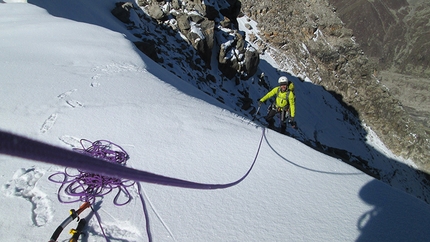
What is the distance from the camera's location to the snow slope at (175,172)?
2225 millimetres

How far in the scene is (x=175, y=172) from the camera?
287 centimetres

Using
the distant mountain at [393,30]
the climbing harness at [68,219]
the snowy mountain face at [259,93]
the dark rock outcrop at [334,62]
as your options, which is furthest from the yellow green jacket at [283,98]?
the distant mountain at [393,30]

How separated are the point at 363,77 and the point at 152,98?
44.6 meters

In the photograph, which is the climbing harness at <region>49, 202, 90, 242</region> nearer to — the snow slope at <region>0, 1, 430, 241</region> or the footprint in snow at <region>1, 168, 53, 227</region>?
the snow slope at <region>0, 1, 430, 241</region>

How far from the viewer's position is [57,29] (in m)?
7.03

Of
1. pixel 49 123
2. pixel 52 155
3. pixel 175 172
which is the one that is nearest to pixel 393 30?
pixel 175 172

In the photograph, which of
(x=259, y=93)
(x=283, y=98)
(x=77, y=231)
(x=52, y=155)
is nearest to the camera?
(x=52, y=155)

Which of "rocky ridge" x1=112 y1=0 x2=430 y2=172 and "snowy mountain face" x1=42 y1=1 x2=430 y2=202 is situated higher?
"rocky ridge" x1=112 y1=0 x2=430 y2=172

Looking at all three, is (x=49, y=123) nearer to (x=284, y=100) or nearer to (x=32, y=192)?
(x=32, y=192)

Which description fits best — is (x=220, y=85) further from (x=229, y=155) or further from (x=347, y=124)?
(x=347, y=124)

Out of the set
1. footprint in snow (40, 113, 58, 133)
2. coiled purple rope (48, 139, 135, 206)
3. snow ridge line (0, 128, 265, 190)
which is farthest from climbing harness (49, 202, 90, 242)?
footprint in snow (40, 113, 58, 133)

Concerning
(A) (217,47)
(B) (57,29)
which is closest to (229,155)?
(B) (57,29)

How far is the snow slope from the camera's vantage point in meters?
2.22

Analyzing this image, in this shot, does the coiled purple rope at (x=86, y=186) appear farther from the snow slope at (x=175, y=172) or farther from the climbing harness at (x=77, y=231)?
the climbing harness at (x=77, y=231)
